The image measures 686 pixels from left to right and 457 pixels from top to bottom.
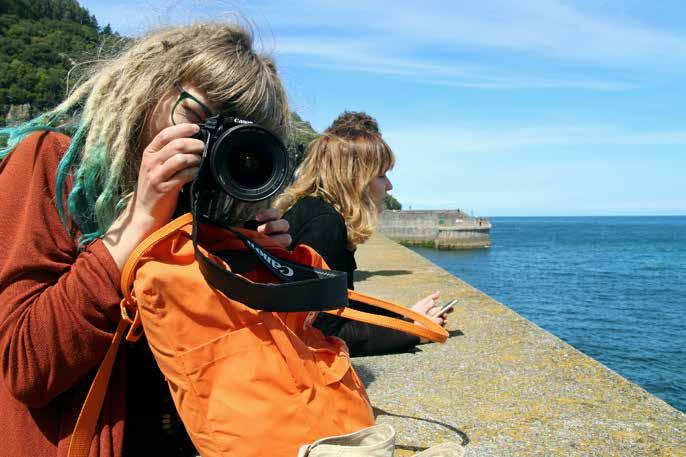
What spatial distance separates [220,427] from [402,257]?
35.7 ft

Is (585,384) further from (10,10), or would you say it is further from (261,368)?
(10,10)

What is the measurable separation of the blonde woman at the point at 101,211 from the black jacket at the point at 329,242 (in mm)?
1912

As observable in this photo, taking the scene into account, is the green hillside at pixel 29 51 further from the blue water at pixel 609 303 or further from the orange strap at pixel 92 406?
the orange strap at pixel 92 406

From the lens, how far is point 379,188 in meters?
4.12

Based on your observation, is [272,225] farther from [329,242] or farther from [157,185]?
[329,242]

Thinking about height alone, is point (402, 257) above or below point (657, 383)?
above

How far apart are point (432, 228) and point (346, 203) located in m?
50.3

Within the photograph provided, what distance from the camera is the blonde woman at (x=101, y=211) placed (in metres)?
1.23

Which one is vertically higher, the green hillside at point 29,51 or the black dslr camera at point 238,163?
the green hillside at point 29,51

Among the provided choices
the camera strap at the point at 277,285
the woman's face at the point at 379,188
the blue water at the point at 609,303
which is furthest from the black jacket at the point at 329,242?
the blue water at the point at 609,303

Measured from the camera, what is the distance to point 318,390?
129 cm

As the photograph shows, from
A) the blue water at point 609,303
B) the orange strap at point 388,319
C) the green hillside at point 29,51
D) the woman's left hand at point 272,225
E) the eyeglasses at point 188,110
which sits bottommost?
the blue water at point 609,303

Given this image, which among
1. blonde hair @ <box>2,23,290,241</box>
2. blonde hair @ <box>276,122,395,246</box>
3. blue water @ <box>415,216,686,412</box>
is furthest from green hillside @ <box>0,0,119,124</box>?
blonde hair @ <box>2,23,290,241</box>

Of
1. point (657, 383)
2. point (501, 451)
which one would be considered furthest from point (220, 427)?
point (657, 383)
